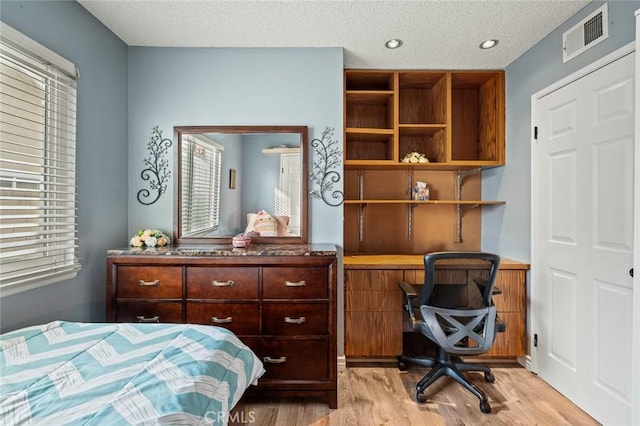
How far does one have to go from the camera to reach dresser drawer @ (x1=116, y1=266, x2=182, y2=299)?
1.97 meters

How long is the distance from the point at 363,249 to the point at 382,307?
27.3 inches

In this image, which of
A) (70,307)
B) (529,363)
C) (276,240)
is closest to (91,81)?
(70,307)

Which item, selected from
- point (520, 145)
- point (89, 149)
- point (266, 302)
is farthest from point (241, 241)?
point (520, 145)

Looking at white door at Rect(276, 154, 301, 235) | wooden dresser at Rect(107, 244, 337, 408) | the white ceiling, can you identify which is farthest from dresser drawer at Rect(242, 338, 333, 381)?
the white ceiling

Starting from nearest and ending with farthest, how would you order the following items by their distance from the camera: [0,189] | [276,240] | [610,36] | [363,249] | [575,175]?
[0,189] → [610,36] → [575,175] → [276,240] → [363,249]

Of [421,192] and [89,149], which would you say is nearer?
[89,149]

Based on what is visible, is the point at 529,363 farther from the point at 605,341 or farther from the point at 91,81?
the point at 91,81

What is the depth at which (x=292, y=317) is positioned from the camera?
1.96 meters

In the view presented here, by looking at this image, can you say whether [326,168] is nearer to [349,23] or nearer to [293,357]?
[349,23]

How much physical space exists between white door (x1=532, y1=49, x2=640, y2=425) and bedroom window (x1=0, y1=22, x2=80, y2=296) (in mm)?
3051

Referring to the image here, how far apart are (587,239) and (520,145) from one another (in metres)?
0.94

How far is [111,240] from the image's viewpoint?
2.24 meters

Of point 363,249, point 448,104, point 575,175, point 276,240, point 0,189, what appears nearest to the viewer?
point 0,189

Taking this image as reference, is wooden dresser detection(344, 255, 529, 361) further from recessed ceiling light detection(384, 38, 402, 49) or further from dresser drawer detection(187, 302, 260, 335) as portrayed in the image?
recessed ceiling light detection(384, 38, 402, 49)
